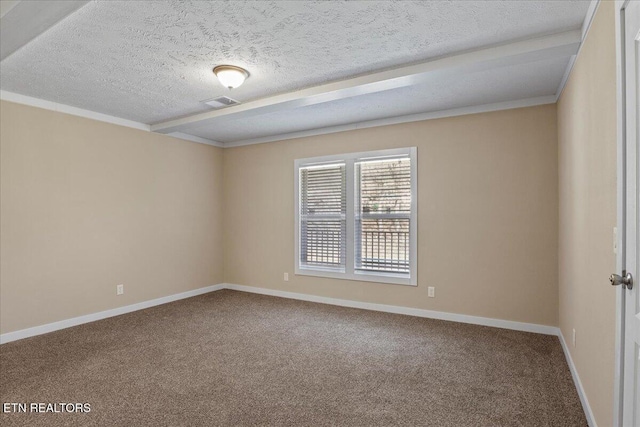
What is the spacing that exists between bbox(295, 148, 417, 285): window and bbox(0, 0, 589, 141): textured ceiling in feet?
3.32

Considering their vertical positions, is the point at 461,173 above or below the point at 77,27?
below

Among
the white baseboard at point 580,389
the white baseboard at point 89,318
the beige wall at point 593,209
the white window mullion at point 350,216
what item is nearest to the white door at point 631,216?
the beige wall at point 593,209

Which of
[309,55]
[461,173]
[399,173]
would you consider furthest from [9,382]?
[461,173]

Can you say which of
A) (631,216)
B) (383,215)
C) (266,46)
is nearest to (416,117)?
(383,215)

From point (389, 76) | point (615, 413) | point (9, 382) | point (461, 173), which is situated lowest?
point (9, 382)

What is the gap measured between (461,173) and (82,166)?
176 inches

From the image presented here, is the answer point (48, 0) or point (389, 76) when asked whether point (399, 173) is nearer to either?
point (389, 76)

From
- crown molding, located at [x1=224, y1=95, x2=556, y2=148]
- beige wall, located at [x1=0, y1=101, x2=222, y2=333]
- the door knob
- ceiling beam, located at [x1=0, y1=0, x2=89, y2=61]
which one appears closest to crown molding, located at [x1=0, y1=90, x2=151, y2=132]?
beige wall, located at [x1=0, y1=101, x2=222, y2=333]

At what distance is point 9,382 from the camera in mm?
2621

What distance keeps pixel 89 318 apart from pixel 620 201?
500 cm

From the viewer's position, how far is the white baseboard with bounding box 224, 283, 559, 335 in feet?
12.1

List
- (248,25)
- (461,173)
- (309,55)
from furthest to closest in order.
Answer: (461,173) → (309,55) → (248,25)

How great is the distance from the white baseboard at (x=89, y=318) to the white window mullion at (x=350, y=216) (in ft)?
8.08

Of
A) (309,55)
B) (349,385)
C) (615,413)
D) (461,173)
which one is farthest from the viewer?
(461,173)
